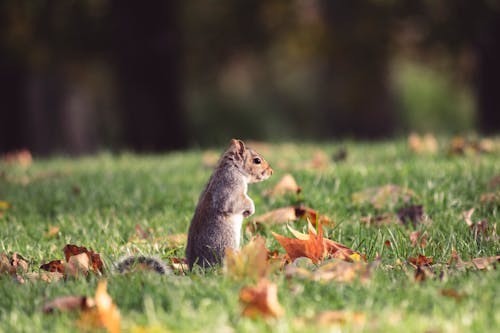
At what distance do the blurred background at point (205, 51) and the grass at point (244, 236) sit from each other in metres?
4.40

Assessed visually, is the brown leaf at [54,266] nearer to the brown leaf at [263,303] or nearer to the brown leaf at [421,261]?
the brown leaf at [263,303]

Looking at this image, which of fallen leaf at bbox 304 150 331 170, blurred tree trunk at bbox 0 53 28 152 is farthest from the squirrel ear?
blurred tree trunk at bbox 0 53 28 152

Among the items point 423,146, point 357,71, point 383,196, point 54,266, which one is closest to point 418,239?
point 383,196

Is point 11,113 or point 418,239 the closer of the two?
point 418,239

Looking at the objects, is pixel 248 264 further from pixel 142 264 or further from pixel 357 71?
pixel 357 71

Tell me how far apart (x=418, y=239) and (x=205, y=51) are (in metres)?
11.6

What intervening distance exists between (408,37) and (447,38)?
1782 millimetres

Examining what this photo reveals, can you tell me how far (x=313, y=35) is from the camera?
516 inches

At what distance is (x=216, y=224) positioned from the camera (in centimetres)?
331

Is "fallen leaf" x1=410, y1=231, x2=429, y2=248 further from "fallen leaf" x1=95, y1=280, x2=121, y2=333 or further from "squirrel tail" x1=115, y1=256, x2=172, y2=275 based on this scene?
"fallen leaf" x1=95, y1=280, x2=121, y2=333

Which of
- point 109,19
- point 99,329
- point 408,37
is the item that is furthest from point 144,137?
point 99,329

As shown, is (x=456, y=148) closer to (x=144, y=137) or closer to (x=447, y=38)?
(x=447, y=38)

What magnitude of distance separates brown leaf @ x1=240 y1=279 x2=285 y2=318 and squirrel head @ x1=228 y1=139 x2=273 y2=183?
1124mm

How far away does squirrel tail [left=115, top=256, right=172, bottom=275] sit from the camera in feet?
10.3
